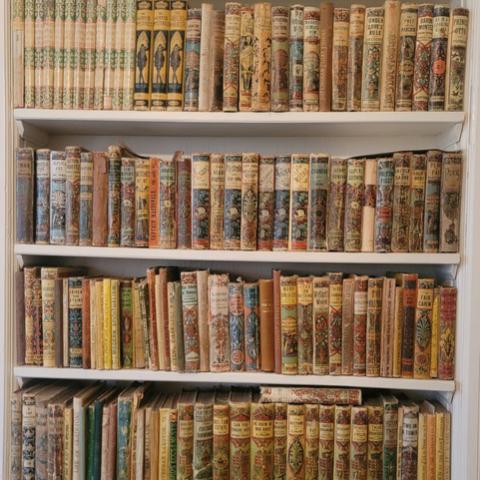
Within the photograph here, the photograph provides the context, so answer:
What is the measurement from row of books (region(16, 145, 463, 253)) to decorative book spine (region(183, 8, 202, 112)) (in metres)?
0.12

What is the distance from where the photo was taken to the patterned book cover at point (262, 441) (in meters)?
1.07

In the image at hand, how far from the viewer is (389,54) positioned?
1.03 meters

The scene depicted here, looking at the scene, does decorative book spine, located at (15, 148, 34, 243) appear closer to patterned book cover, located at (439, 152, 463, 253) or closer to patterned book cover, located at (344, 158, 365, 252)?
patterned book cover, located at (344, 158, 365, 252)

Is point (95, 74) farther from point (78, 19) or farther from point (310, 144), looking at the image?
point (310, 144)

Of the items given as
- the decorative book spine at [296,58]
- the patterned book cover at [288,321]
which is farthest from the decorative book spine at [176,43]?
the patterned book cover at [288,321]

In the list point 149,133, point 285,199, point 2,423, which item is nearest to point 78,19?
point 149,133

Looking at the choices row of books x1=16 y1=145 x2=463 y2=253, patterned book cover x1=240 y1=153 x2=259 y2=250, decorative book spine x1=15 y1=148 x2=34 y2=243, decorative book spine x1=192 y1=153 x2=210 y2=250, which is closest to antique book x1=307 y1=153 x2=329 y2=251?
row of books x1=16 y1=145 x2=463 y2=253

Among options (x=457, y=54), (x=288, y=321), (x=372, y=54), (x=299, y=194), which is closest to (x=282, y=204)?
(x=299, y=194)

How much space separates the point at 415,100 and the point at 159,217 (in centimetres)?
60

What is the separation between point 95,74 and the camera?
1073 mm

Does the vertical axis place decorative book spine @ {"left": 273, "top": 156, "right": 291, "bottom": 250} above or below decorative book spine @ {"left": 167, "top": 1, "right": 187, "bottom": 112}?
below

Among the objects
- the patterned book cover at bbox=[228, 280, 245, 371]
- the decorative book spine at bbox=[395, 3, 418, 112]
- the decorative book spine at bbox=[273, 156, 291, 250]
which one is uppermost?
the decorative book spine at bbox=[395, 3, 418, 112]

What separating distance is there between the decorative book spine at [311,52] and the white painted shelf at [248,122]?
0.05 metres

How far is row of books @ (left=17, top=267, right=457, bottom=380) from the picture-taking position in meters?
1.05
